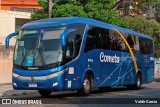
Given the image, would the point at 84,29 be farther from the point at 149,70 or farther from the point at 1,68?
the point at 1,68

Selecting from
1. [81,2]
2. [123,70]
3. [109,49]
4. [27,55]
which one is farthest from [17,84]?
[81,2]

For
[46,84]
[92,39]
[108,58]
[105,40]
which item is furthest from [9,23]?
[46,84]

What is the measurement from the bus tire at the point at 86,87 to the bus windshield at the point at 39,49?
7.39 feet

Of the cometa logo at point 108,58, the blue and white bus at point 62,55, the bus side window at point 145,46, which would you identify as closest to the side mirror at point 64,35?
the blue and white bus at point 62,55

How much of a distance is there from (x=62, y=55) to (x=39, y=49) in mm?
989

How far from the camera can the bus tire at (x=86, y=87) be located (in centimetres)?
1848

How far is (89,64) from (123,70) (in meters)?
4.84

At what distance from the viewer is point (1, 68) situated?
30.5m

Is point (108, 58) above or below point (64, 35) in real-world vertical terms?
below

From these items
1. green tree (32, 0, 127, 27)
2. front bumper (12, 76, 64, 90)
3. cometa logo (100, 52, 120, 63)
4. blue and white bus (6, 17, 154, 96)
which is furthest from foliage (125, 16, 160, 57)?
front bumper (12, 76, 64, 90)

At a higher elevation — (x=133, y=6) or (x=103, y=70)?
(x=133, y=6)

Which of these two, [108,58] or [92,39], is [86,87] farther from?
[108,58]

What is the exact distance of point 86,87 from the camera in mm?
18766

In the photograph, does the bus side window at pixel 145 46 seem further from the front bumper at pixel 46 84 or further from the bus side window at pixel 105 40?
the front bumper at pixel 46 84
